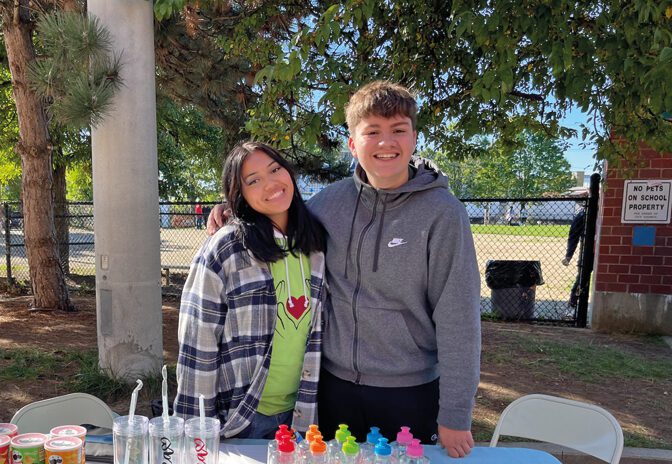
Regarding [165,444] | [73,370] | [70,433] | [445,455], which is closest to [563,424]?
[445,455]

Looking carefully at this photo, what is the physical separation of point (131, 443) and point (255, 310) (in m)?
0.55

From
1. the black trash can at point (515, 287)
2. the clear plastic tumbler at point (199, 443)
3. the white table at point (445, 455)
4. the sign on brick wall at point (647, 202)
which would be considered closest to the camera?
the clear plastic tumbler at point (199, 443)

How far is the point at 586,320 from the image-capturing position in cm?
640

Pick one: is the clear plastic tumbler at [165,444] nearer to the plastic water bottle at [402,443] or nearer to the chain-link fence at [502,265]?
the plastic water bottle at [402,443]

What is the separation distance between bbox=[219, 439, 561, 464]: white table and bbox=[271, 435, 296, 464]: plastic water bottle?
7.9 inches

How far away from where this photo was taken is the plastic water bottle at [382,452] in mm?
1343

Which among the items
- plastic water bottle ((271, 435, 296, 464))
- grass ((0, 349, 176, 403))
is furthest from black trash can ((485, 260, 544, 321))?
plastic water bottle ((271, 435, 296, 464))

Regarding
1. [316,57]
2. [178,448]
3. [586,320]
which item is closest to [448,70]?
[316,57]

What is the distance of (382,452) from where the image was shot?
4.40ft

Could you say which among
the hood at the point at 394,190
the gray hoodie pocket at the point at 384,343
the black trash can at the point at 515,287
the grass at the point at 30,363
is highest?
the hood at the point at 394,190

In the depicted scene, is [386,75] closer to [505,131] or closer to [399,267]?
[505,131]

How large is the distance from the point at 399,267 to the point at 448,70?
295 cm

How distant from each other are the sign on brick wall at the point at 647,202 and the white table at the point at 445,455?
517 centimetres

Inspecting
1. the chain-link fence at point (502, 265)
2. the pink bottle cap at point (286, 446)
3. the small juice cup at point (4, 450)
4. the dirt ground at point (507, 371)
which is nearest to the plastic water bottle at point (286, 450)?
the pink bottle cap at point (286, 446)
